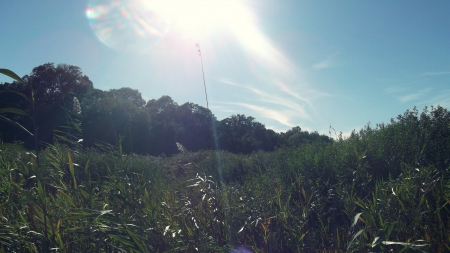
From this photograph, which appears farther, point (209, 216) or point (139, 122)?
point (139, 122)

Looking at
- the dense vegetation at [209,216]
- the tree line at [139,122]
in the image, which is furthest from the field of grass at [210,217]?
the tree line at [139,122]

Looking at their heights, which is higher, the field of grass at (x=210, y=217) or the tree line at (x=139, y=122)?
the tree line at (x=139, y=122)

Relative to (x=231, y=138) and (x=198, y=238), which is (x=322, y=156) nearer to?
(x=198, y=238)

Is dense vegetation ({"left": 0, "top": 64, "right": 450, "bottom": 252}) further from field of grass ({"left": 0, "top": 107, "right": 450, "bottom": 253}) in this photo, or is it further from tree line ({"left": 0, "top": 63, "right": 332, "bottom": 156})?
tree line ({"left": 0, "top": 63, "right": 332, "bottom": 156})

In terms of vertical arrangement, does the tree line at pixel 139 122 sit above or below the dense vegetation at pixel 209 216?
above

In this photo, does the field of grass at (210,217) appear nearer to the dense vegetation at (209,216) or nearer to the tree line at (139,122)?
the dense vegetation at (209,216)

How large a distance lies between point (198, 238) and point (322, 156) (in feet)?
11.0

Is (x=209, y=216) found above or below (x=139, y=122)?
below

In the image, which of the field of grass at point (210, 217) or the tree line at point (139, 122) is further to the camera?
the tree line at point (139, 122)

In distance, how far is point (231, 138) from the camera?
77.6 feet

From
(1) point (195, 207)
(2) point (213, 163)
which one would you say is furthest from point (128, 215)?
(2) point (213, 163)

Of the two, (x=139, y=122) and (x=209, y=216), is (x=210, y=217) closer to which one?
(x=209, y=216)

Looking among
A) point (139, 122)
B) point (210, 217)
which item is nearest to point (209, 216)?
point (210, 217)

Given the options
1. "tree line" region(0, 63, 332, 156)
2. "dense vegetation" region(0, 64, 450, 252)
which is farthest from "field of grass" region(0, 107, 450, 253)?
"tree line" region(0, 63, 332, 156)
